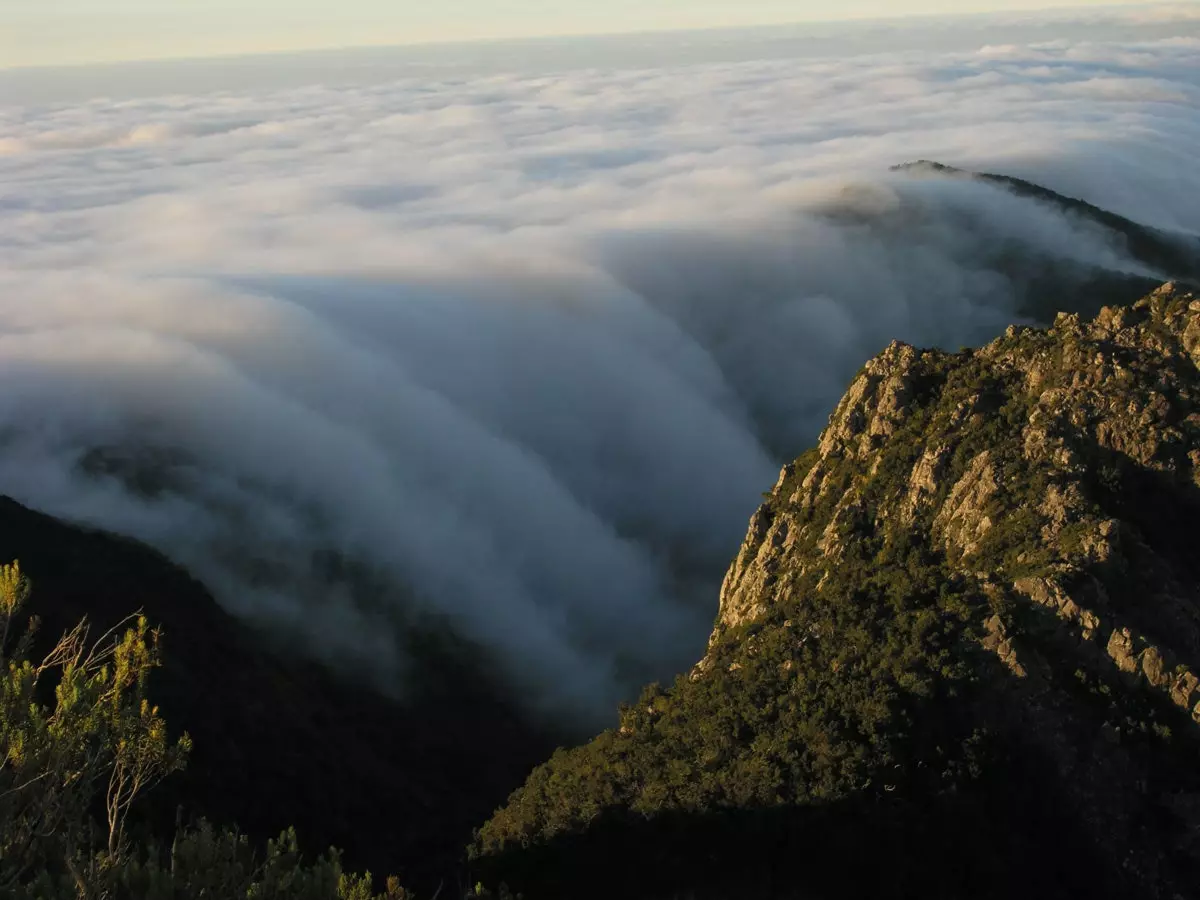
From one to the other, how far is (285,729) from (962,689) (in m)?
53.8

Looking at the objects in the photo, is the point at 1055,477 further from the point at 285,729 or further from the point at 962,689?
the point at 285,729

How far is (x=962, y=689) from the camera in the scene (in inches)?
1791

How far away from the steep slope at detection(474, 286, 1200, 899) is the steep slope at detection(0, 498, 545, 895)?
2114 cm

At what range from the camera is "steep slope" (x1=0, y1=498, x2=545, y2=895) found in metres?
72.6

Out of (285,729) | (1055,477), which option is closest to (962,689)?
(1055,477)

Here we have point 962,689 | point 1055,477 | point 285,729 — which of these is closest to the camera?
point 962,689

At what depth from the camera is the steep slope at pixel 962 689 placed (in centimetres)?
4184

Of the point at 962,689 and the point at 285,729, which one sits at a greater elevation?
the point at 962,689

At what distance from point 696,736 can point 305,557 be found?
79.3 meters

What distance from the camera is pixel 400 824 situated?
7756 cm

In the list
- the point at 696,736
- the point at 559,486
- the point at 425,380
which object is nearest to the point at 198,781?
the point at 696,736

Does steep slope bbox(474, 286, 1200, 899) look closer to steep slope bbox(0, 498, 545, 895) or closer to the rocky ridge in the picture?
the rocky ridge

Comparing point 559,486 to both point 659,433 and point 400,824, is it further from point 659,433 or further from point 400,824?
point 400,824

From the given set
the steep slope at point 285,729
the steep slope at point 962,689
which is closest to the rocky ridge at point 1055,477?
the steep slope at point 962,689
